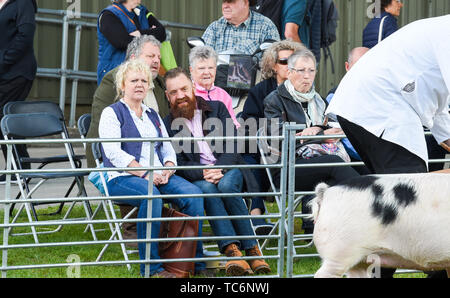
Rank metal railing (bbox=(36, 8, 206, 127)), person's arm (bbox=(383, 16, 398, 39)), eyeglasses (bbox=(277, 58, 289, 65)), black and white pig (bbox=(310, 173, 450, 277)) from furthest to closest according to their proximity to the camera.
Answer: metal railing (bbox=(36, 8, 206, 127)) → person's arm (bbox=(383, 16, 398, 39)) → eyeglasses (bbox=(277, 58, 289, 65)) → black and white pig (bbox=(310, 173, 450, 277))

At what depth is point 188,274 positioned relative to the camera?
5.38 metres

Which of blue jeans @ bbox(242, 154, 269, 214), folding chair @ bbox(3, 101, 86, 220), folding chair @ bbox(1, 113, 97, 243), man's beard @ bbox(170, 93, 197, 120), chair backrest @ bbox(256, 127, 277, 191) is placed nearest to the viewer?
chair backrest @ bbox(256, 127, 277, 191)

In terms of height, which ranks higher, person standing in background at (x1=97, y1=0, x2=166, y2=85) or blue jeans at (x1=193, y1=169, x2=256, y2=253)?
person standing in background at (x1=97, y1=0, x2=166, y2=85)

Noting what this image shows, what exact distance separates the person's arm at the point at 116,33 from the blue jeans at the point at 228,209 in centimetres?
212

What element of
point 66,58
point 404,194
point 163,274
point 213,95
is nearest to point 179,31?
point 66,58

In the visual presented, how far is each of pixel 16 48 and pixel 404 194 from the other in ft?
18.6

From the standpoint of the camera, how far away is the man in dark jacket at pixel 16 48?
26.9ft

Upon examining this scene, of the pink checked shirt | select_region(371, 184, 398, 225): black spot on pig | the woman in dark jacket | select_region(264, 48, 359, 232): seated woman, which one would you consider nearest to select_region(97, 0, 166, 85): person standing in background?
the pink checked shirt

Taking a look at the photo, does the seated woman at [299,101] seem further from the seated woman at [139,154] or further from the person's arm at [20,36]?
the person's arm at [20,36]

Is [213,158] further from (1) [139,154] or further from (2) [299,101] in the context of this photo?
(2) [299,101]

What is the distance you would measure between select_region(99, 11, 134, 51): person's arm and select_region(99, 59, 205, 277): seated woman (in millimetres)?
1372

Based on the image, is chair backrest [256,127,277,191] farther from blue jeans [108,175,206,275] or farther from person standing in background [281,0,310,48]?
person standing in background [281,0,310,48]

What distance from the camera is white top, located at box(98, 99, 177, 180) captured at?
5.62 metres

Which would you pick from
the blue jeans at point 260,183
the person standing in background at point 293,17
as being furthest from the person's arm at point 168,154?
the person standing in background at point 293,17
